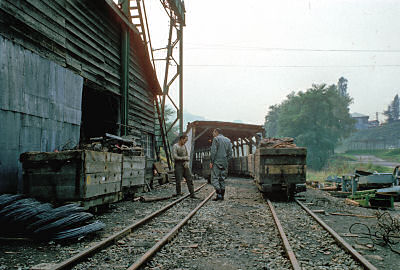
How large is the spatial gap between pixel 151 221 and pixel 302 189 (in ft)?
16.0

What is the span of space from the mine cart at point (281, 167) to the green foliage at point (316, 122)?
128ft

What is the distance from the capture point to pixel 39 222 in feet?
13.7

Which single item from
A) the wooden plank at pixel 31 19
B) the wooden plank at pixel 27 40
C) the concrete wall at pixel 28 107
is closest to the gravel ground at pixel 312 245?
the concrete wall at pixel 28 107

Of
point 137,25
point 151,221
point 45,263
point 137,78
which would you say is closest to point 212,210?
point 151,221

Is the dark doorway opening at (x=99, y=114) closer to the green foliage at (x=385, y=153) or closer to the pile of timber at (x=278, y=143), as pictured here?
the pile of timber at (x=278, y=143)

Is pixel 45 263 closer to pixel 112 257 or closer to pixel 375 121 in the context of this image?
pixel 112 257

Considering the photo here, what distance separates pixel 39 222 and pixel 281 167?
621 centimetres

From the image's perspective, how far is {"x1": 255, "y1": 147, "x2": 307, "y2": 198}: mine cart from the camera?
8.23m

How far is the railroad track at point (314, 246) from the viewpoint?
3357 mm

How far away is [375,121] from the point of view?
273 feet

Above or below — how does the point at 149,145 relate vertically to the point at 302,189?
above

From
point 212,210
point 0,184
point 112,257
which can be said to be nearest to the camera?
point 112,257

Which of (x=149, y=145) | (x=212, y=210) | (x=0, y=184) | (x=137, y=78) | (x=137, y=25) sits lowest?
(x=212, y=210)

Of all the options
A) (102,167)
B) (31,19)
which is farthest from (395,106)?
(31,19)
